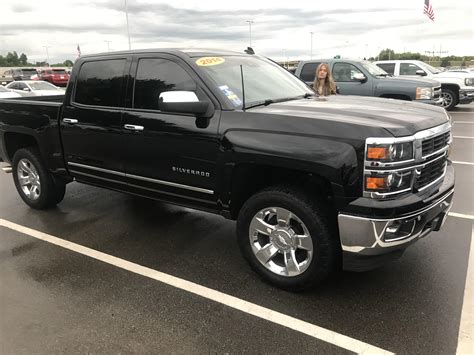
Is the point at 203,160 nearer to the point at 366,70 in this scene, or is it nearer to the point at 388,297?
the point at 388,297

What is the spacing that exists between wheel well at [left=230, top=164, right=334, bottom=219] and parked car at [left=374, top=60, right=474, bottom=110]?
13.8m

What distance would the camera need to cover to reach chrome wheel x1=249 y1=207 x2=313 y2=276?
10.9 feet

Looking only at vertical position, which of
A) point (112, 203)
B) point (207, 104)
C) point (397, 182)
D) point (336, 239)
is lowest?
point (112, 203)

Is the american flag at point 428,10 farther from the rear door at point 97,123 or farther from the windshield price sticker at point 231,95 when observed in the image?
the windshield price sticker at point 231,95

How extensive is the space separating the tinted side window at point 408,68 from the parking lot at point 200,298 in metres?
12.4

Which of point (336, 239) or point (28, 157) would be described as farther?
point (28, 157)

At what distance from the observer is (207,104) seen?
11.7 ft

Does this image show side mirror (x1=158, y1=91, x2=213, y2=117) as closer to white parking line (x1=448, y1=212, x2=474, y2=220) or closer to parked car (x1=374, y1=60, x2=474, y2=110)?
white parking line (x1=448, y1=212, x2=474, y2=220)

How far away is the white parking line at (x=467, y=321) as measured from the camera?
2736mm

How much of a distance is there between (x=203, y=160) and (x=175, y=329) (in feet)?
4.52

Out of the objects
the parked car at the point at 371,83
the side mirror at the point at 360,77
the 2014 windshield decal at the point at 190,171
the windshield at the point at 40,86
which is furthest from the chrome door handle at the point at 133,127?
the windshield at the point at 40,86

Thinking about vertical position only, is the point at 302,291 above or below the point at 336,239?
below

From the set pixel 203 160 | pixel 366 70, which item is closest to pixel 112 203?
pixel 203 160

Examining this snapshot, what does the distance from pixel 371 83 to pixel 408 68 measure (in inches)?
217
